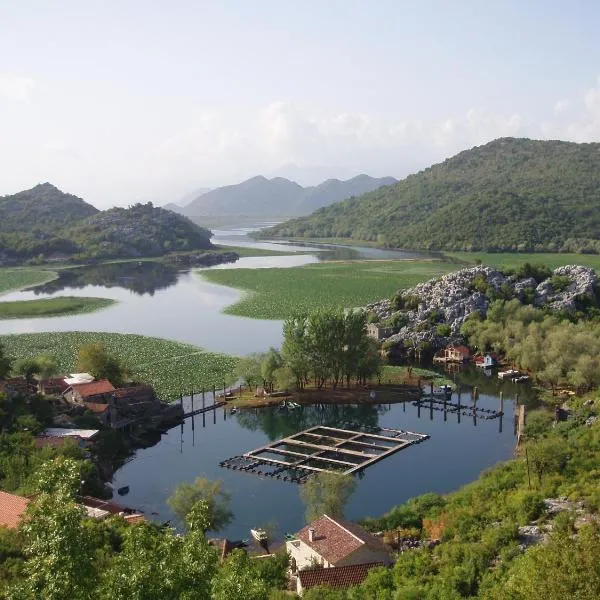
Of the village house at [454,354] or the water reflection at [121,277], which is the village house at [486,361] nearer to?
the village house at [454,354]

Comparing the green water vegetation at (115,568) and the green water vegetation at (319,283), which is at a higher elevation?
the green water vegetation at (115,568)

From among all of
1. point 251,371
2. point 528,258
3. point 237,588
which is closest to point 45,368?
point 251,371

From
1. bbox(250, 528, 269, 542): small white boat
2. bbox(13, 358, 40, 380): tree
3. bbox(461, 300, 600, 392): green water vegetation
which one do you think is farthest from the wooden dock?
bbox(461, 300, 600, 392): green water vegetation

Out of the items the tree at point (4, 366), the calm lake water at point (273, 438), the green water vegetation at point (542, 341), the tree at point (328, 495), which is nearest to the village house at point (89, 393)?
the calm lake water at point (273, 438)

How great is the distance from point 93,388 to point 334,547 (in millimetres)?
25943

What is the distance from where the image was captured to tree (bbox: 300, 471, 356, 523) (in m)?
31.7

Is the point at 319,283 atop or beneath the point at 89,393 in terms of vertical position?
atop

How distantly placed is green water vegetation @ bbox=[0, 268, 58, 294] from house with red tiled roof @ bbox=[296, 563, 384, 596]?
105m

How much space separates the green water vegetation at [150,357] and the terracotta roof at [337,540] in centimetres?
2662

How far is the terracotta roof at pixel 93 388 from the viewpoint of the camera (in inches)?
1819

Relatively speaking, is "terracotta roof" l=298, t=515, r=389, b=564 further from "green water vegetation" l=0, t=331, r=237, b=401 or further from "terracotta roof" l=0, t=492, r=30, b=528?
"green water vegetation" l=0, t=331, r=237, b=401

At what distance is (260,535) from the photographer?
30797 millimetres

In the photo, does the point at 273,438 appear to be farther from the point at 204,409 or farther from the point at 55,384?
the point at 55,384

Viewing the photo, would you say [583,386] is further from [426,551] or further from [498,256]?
[498,256]
